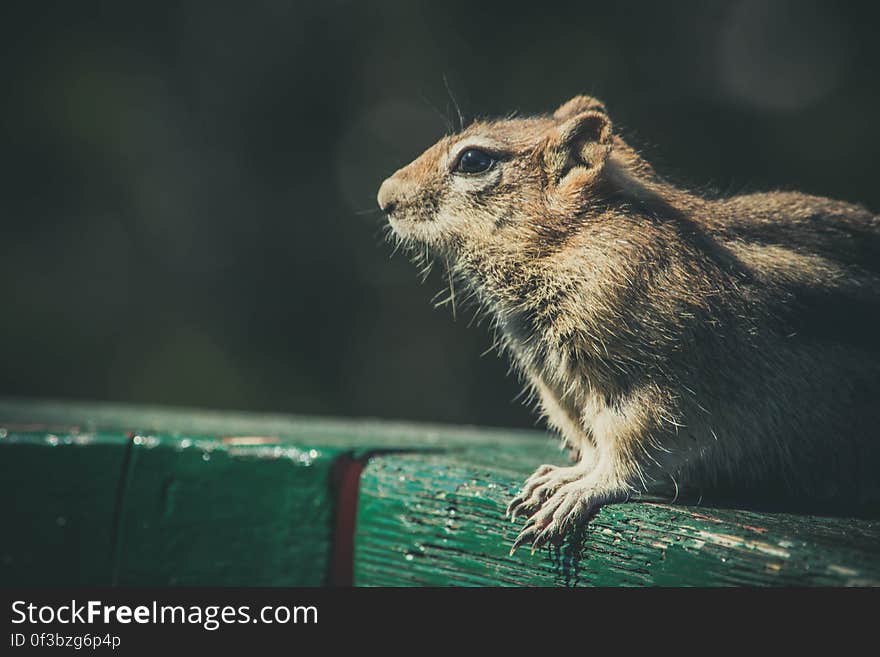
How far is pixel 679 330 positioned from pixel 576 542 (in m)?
0.41

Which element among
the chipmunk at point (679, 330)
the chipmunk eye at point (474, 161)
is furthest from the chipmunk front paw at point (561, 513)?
the chipmunk eye at point (474, 161)

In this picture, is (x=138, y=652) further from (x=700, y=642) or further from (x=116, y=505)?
(x=700, y=642)

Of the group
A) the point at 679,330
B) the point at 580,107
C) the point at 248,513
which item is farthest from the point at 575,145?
the point at 248,513

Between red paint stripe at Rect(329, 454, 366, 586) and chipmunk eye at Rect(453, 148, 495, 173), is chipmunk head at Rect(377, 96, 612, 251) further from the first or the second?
red paint stripe at Rect(329, 454, 366, 586)

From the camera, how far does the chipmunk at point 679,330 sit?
150 cm

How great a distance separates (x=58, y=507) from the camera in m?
1.82

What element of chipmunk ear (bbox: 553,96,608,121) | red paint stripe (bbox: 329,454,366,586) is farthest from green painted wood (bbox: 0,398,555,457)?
chipmunk ear (bbox: 553,96,608,121)

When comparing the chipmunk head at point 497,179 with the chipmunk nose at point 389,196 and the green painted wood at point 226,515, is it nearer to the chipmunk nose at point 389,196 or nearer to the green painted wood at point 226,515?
the chipmunk nose at point 389,196

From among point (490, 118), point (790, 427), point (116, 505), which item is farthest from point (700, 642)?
point (490, 118)

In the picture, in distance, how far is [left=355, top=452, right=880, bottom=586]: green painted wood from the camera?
1157 mm

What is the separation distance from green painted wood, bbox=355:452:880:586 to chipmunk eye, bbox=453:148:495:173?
639 mm

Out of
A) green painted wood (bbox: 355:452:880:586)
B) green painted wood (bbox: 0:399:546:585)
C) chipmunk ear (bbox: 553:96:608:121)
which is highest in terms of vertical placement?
chipmunk ear (bbox: 553:96:608:121)

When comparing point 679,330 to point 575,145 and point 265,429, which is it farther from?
Result: point 265,429

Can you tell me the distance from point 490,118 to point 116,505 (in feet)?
4.17
